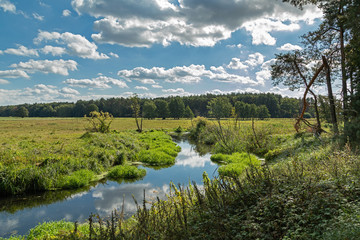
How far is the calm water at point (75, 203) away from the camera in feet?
26.6

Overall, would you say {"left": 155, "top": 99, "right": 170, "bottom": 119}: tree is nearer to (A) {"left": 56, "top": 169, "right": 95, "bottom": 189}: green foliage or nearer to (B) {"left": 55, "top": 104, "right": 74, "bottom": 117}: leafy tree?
(B) {"left": 55, "top": 104, "right": 74, "bottom": 117}: leafy tree

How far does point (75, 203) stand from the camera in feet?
32.2

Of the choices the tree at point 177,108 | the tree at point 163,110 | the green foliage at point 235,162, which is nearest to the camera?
the green foliage at point 235,162

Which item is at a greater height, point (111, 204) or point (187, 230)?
point (187, 230)

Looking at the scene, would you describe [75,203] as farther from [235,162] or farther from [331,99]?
[331,99]

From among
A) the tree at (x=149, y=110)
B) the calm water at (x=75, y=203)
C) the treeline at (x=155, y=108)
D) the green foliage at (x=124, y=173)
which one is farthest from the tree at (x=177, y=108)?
the calm water at (x=75, y=203)

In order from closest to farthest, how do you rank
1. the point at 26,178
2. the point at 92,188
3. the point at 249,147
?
the point at 26,178, the point at 92,188, the point at 249,147

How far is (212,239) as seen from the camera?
4.19m

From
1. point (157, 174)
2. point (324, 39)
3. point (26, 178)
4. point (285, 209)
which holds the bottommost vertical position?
point (157, 174)

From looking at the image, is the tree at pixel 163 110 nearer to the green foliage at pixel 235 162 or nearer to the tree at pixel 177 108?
the tree at pixel 177 108

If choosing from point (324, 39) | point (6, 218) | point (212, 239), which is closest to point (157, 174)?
point (6, 218)

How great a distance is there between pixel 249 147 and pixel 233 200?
557 inches

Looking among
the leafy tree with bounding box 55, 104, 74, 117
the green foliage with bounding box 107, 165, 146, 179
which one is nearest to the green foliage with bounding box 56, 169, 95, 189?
the green foliage with bounding box 107, 165, 146, 179

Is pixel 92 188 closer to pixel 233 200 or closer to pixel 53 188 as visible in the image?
pixel 53 188
